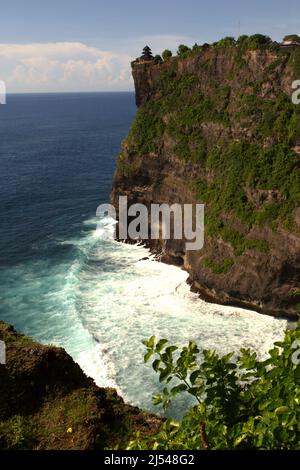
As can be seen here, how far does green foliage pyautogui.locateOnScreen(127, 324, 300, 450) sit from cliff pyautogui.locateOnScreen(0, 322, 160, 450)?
10.7 m

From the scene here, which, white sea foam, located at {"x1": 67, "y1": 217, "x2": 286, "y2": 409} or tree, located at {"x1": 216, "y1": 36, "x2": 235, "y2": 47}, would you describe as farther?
tree, located at {"x1": 216, "y1": 36, "x2": 235, "y2": 47}

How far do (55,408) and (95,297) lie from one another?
95.9 ft

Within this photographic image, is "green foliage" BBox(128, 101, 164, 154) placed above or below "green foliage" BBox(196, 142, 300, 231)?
above

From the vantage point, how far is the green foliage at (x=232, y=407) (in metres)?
5.90

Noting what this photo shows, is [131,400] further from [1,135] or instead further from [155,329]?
[1,135]

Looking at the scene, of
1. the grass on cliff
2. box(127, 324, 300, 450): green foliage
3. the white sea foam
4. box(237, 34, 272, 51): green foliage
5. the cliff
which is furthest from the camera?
box(237, 34, 272, 51): green foliage

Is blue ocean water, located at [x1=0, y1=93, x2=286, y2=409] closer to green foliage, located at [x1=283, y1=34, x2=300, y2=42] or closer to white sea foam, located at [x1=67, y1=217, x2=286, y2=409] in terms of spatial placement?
white sea foam, located at [x1=67, y1=217, x2=286, y2=409]

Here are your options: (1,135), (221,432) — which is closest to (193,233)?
(221,432)

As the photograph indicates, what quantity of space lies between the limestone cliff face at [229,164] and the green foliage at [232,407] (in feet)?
113

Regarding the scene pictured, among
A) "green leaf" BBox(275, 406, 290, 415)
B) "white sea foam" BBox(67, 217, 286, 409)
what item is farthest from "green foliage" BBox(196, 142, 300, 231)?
"green leaf" BBox(275, 406, 290, 415)

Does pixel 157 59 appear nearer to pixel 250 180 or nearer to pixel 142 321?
pixel 250 180

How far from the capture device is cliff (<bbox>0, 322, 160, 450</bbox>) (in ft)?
53.5

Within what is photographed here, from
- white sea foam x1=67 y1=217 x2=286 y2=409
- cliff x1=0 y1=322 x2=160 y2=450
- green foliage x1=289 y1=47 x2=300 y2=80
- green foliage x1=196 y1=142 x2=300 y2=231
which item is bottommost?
white sea foam x1=67 y1=217 x2=286 y2=409

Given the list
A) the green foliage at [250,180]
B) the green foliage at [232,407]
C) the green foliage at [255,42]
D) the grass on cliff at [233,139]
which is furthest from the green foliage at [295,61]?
the green foliage at [232,407]
